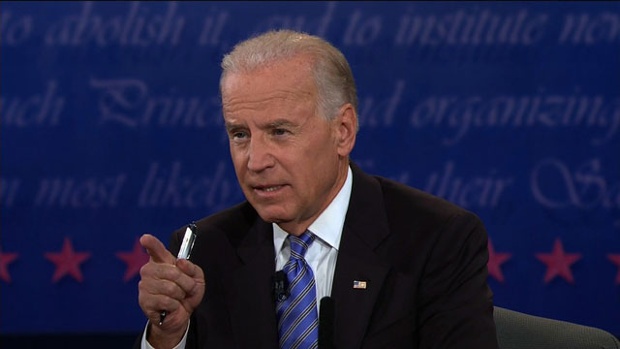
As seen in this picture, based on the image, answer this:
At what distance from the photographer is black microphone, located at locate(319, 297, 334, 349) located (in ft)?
5.20

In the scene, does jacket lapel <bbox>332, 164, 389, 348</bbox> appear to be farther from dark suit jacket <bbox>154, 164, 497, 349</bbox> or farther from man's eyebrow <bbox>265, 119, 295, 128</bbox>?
man's eyebrow <bbox>265, 119, 295, 128</bbox>

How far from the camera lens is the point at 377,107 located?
3.33m

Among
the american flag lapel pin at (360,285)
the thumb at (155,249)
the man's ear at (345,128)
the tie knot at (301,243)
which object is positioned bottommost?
the thumb at (155,249)

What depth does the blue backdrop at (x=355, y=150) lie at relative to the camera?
3311mm

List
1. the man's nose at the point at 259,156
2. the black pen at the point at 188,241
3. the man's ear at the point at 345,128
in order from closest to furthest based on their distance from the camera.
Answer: the black pen at the point at 188,241 < the man's nose at the point at 259,156 < the man's ear at the point at 345,128

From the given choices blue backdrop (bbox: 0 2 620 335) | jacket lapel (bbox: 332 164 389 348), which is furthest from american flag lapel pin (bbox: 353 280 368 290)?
blue backdrop (bbox: 0 2 620 335)

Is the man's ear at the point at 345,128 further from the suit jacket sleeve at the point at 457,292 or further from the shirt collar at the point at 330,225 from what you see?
the suit jacket sleeve at the point at 457,292

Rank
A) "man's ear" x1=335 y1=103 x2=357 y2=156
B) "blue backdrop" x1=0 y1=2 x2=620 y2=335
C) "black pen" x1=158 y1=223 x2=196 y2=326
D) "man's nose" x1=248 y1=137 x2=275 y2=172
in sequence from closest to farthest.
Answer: "black pen" x1=158 y1=223 x2=196 y2=326 → "man's nose" x1=248 y1=137 x2=275 y2=172 → "man's ear" x1=335 y1=103 x2=357 y2=156 → "blue backdrop" x1=0 y1=2 x2=620 y2=335

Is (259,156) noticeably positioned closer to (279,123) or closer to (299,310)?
(279,123)

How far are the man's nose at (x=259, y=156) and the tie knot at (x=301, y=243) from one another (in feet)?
0.70

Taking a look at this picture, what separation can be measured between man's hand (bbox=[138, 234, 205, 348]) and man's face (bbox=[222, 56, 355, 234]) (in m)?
0.19

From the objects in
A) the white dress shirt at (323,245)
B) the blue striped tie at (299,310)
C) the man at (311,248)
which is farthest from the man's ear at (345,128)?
the blue striped tie at (299,310)

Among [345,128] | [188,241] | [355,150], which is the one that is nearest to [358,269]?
[345,128]

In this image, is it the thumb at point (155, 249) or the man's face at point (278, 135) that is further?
the man's face at point (278, 135)
